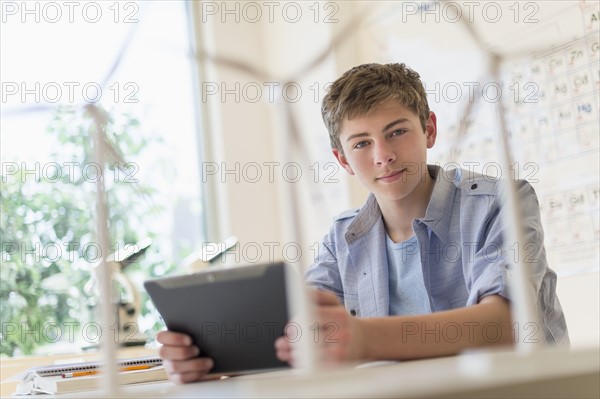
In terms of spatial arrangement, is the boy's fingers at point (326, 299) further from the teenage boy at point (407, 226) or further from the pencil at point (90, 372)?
the pencil at point (90, 372)

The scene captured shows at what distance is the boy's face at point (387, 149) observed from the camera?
1502mm

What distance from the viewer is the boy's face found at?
1.50 metres

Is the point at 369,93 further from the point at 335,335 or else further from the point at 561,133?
the point at 561,133

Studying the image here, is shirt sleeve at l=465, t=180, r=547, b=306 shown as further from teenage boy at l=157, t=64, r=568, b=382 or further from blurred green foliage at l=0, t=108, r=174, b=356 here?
blurred green foliage at l=0, t=108, r=174, b=356

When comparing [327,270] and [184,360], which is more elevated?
[327,270]

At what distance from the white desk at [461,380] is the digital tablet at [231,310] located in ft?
0.92

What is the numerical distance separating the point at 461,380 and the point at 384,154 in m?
0.93

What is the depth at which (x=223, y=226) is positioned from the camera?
344 cm

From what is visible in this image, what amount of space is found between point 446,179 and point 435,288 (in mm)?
219

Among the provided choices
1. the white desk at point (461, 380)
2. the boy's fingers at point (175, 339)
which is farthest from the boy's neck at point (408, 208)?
the white desk at point (461, 380)

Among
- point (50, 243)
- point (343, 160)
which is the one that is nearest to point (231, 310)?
point (343, 160)

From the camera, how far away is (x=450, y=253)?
58.2 inches

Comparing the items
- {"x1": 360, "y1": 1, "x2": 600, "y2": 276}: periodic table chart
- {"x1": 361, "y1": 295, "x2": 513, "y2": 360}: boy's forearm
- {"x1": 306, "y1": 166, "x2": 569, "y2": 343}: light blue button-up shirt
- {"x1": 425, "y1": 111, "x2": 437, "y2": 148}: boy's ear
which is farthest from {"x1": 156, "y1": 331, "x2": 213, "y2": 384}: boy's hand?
{"x1": 360, "y1": 1, "x2": 600, "y2": 276}: periodic table chart

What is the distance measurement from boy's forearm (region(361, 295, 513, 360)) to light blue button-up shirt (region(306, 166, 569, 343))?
63 mm
